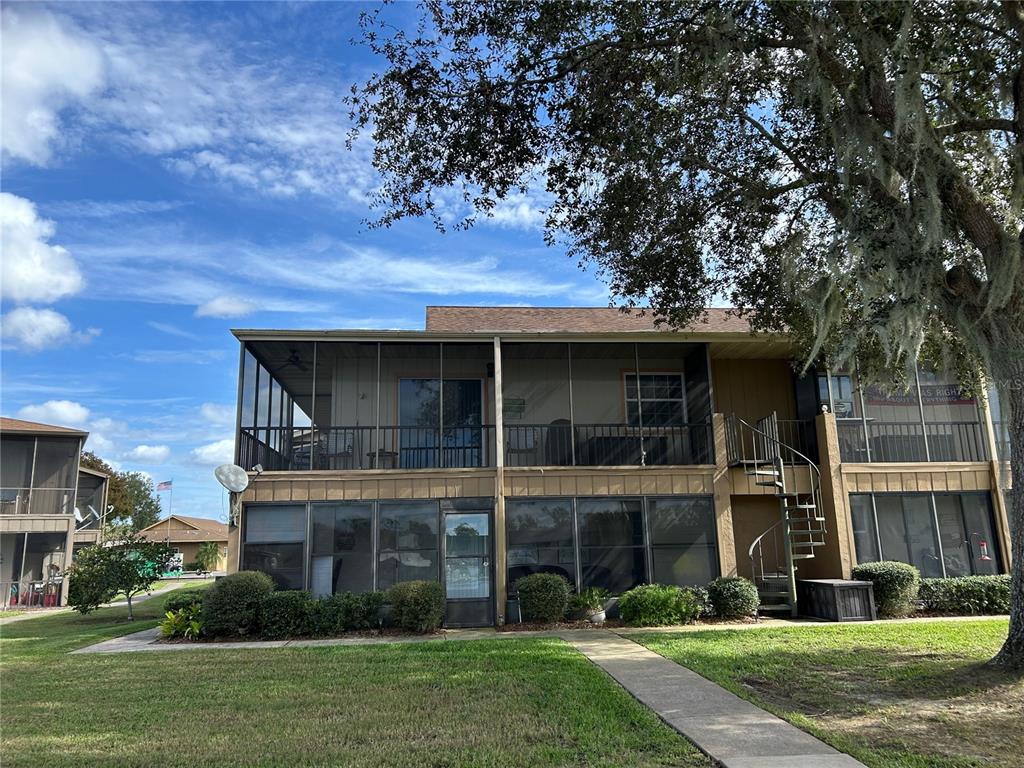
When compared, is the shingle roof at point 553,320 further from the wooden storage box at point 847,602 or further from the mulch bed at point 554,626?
the mulch bed at point 554,626

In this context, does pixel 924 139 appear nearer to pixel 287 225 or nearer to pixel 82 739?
pixel 82 739

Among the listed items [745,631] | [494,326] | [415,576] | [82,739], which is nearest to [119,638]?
[415,576]

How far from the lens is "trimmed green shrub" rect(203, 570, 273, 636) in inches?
471

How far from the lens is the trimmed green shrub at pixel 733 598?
503 inches

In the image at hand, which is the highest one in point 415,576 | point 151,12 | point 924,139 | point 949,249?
point 151,12

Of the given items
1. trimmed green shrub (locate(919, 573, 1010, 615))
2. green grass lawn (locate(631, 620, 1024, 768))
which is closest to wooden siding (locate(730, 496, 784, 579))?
trimmed green shrub (locate(919, 573, 1010, 615))

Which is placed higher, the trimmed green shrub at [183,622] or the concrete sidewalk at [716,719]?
the trimmed green shrub at [183,622]

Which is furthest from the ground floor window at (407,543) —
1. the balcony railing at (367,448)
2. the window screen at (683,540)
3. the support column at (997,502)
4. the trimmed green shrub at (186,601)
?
the support column at (997,502)

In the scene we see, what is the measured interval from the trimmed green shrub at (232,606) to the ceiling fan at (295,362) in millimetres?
4320

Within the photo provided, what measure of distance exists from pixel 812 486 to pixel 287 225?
11117 mm

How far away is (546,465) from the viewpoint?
575 inches

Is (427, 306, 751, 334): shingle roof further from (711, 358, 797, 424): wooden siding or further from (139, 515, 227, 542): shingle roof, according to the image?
(139, 515, 227, 542): shingle roof

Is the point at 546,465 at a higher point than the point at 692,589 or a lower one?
higher

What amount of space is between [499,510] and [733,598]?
432 centimetres
